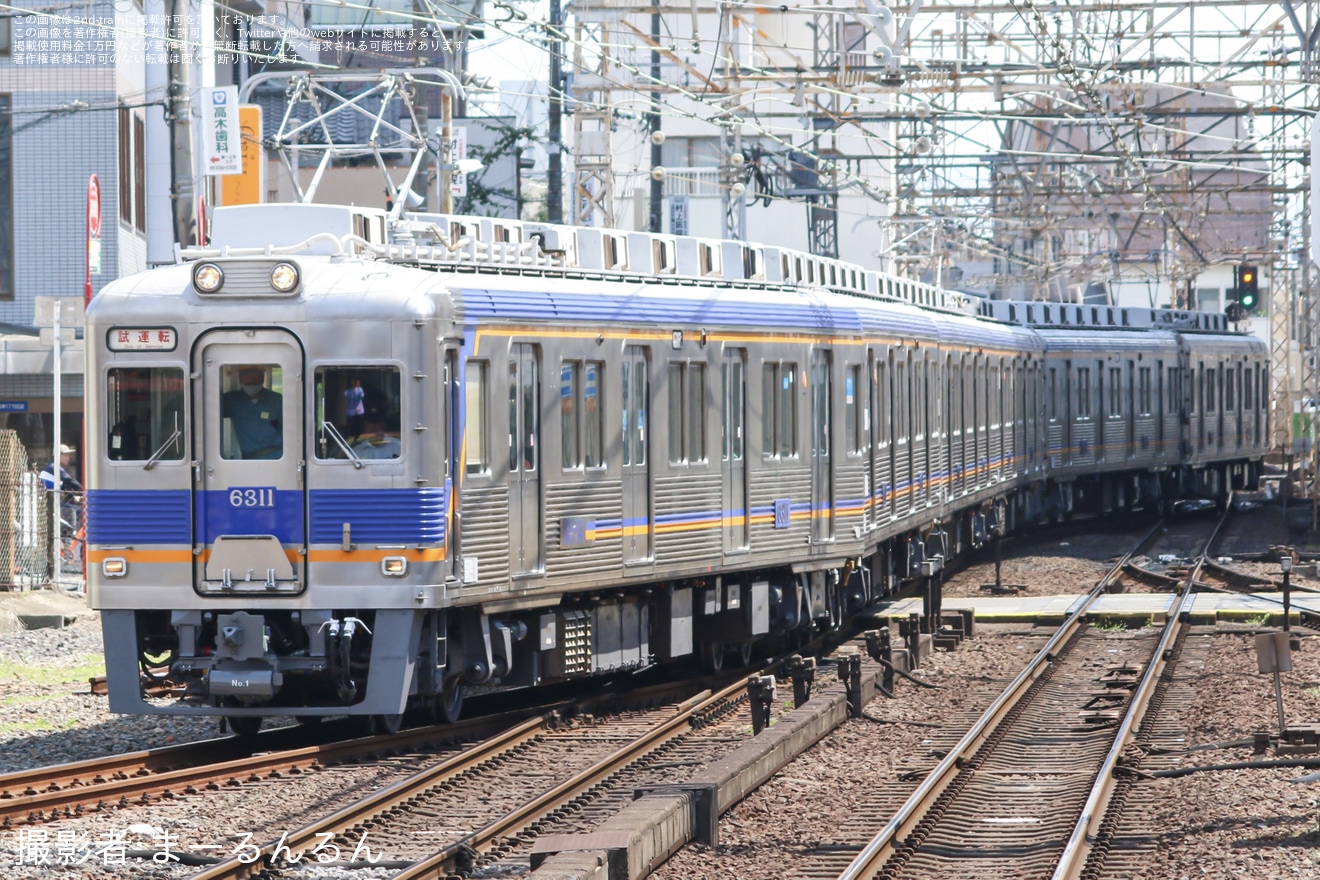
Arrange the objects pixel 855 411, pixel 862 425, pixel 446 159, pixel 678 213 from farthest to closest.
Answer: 1. pixel 678 213
2. pixel 446 159
3. pixel 862 425
4. pixel 855 411

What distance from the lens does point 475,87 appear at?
2705 cm

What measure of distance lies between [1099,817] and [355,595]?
4.11m

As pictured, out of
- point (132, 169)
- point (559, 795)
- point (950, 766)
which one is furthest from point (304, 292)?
point (132, 169)

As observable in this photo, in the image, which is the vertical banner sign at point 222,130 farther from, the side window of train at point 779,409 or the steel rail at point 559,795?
the steel rail at point 559,795

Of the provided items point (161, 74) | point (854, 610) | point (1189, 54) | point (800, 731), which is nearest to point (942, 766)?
point (800, 731)

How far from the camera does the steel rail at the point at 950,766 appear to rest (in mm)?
8500

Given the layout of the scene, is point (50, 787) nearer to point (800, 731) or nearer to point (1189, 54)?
point (800, 731)

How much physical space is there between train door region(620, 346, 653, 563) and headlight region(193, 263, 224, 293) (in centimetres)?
304

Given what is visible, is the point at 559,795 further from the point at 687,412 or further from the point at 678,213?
the point at 678,213

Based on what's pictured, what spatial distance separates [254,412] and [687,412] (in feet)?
12.3

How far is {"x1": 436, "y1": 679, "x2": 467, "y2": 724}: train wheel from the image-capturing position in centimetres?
1203

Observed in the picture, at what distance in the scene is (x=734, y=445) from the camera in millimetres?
14742

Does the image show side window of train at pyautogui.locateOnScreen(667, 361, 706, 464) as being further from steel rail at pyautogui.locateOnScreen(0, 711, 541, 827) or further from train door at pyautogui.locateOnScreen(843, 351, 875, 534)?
steel rail at pyautogui.locateOnScreen(0, 711, 541, 827)

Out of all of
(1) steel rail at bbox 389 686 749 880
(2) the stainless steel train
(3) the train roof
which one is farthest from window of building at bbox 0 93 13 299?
(3) the train roof
